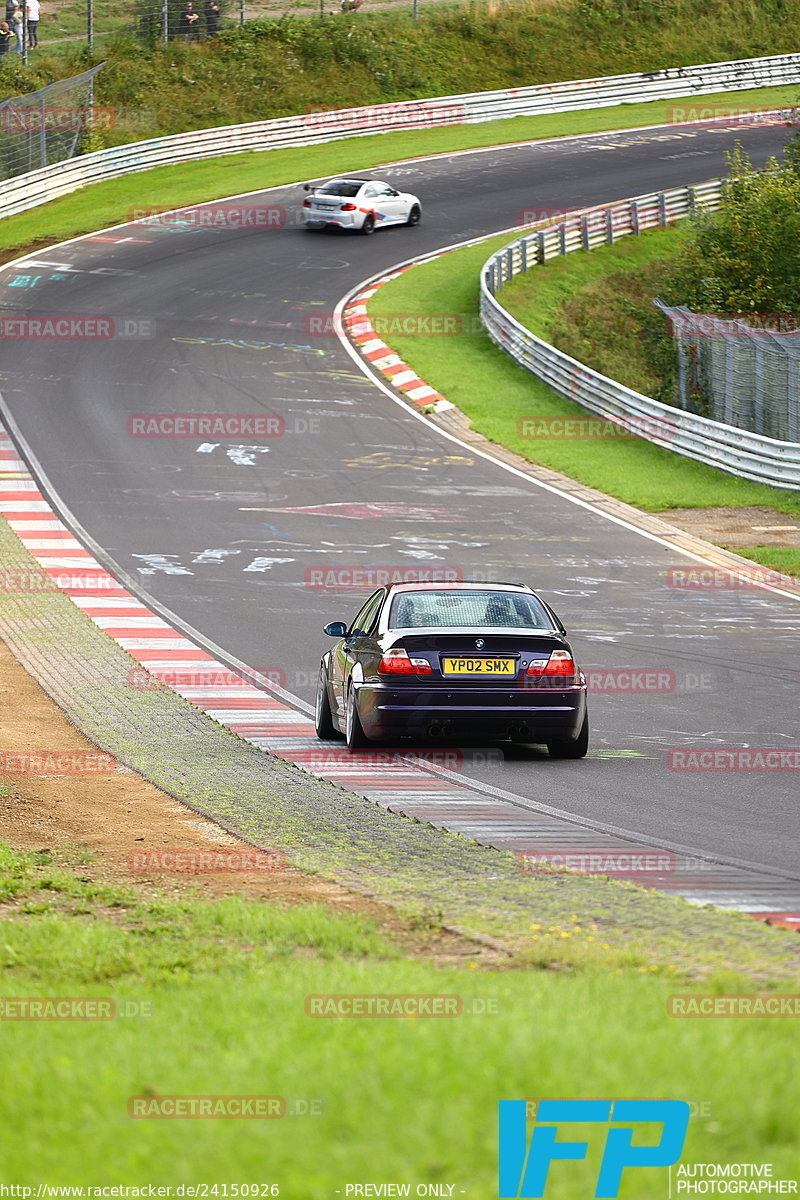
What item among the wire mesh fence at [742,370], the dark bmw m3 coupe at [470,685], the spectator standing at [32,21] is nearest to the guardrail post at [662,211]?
the wire mesh fence at [742,370]

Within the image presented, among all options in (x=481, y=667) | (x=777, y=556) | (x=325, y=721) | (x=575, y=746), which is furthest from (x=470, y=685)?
(x=777, y=556)

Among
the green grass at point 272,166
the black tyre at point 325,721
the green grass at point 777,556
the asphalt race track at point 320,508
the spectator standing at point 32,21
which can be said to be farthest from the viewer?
the spectator standing at point 32,21

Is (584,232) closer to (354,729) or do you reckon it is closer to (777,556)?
(777,556)

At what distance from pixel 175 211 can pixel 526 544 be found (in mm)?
28978

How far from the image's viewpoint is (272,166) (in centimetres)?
5512

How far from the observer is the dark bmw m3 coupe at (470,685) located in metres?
12.2

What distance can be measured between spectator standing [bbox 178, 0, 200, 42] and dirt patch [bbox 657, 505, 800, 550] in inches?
1609

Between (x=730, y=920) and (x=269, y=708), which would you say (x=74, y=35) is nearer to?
(x=269, y=708)

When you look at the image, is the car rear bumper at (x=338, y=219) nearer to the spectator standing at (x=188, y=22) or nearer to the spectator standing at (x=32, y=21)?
the spectator standing at (x=32, y=21)

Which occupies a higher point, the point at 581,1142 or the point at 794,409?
the point at 581,1142

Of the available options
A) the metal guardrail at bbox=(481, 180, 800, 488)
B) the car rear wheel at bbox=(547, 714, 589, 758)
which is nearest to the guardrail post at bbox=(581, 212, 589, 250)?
the metal guardrail at bbox=(481, 180, 800, 488)

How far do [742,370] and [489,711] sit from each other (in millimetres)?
21555

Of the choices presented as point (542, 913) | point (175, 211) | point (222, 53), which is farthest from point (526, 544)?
point (222, 53)

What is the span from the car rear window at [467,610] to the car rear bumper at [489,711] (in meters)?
0.69
